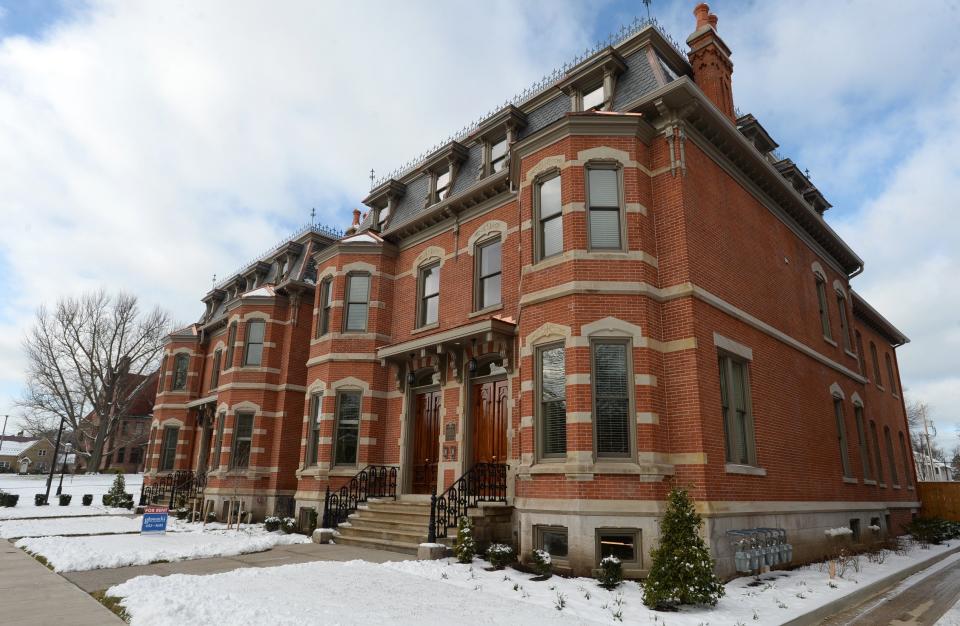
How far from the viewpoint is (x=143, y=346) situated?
5047 centimetres

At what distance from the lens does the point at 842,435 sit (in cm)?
1703

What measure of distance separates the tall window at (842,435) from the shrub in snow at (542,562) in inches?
429

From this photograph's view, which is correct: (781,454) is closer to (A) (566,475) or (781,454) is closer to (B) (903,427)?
(A) (566,475)

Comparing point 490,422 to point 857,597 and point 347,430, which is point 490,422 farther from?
point 857,597

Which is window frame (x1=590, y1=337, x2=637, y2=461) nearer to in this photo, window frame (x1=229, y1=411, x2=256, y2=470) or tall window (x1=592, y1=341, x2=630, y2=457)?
tall window (x1=592, y1=341, x2=630, y2=457)

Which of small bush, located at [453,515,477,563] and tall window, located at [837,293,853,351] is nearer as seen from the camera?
small bush, located at [453,515,477,563]

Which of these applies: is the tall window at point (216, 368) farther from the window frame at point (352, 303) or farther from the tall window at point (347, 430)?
the tall window at point (347, 430)

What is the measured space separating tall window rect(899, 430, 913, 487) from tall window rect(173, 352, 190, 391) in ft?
107

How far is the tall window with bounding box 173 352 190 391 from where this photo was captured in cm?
2995

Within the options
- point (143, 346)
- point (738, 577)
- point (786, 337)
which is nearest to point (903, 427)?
point (786, 337)

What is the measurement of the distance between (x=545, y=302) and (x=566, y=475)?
11.3 ft

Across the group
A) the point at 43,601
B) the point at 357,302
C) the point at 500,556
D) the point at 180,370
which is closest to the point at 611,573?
the point at 500,556

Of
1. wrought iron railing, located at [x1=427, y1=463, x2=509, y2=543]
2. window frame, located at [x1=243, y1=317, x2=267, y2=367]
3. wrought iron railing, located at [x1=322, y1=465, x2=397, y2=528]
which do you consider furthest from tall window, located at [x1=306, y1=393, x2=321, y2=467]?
wrought iron railing, located at [x1=427, y1=463, x2=509, y2=543]

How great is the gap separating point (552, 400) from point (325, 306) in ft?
34.7
